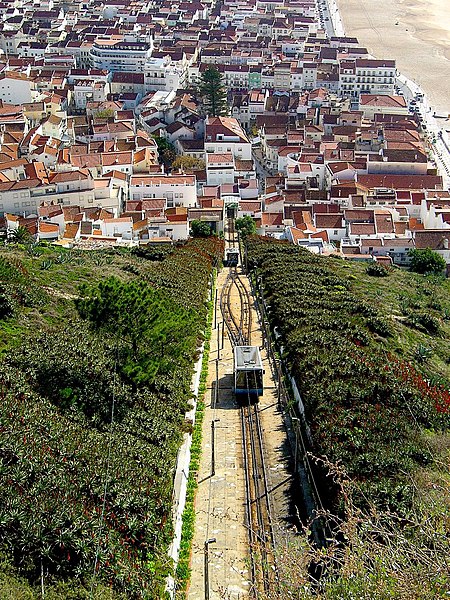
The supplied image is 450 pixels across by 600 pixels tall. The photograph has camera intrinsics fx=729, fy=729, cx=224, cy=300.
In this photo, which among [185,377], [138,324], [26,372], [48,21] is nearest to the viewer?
[26,372]

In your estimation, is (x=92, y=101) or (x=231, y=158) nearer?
(x=231, y=158)

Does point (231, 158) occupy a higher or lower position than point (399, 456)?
higher

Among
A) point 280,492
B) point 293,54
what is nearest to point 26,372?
point 280,492

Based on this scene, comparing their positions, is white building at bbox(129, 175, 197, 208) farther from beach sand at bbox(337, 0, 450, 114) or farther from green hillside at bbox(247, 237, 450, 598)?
beach sand at bbox(337, 0, 450, 114)

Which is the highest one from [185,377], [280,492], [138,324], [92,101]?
[92,101]

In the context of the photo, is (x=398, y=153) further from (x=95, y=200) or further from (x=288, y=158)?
(x=95, y=200)

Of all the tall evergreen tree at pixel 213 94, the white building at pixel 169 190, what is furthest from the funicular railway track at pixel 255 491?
the tall evergreen tree at pixel 213 94

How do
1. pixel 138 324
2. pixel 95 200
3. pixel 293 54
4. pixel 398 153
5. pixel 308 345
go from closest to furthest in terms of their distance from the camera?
pixel 138 324 → pixel 308 345 → pixel 95 200 → pixel 398 153 → pixel 293 54
